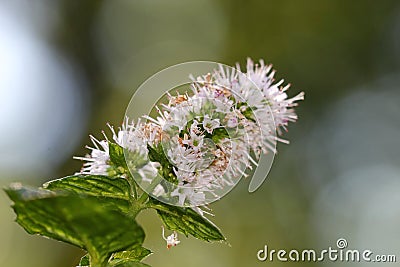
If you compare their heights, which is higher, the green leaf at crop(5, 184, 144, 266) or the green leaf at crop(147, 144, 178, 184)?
the green leaf at crop(147, 144, 178, 184)

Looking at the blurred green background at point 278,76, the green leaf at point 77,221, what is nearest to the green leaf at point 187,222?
the green leaf at point 77,221

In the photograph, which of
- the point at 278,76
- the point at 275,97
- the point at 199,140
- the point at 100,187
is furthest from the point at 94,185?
the point at 278,76

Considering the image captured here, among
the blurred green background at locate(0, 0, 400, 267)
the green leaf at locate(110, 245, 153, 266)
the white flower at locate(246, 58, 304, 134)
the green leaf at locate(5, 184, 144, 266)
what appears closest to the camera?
the green leaf at locate(5, 184, 144, 266)

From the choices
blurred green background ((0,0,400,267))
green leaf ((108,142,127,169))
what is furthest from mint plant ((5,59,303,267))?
blurred green background ((0,0,400,267))

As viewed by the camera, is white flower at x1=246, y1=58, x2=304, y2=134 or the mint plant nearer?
the mint plant

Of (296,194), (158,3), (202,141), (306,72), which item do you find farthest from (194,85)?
(158,3)

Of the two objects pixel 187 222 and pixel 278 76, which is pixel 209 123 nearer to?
pixel 187 222

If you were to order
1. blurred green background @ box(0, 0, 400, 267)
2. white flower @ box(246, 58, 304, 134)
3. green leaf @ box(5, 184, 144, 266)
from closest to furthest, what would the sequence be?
1. green leaf @ box(5, 184, 144, 266)
2. white flower @ box(246, 58, 304, 134)
3. blurred green background @ box(0, 0, 400, 267)

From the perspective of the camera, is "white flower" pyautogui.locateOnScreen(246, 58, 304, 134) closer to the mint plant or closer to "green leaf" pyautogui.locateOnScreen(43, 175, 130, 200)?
the mint plant
